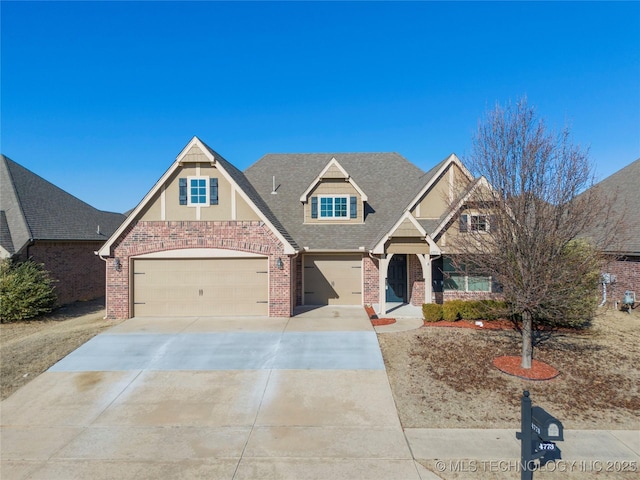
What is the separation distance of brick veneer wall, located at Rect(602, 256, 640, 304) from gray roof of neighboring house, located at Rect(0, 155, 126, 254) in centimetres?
2676

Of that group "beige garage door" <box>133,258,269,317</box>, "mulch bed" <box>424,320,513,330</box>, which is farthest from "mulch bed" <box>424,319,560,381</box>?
"beige garage door" <box>133,258,269,317</box>

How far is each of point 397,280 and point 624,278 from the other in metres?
10.7

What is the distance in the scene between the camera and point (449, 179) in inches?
602

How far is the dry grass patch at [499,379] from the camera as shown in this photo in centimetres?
633

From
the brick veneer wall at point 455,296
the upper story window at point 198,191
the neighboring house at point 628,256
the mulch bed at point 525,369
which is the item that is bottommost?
the mulch bed at point 525,369

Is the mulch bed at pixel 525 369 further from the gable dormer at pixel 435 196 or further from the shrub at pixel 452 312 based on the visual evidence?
the gable dormer at pixel 435 196

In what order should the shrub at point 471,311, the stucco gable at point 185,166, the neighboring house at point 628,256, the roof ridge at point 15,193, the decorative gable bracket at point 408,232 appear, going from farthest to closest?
the roof ridge at point 15,193 → the neighboring house at point 628,256 → the decorative gable bracket at point 408,232 → the stucco gable at point 185,166 → the shrub at point 471,311

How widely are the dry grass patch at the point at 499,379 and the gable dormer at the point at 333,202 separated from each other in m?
6.73

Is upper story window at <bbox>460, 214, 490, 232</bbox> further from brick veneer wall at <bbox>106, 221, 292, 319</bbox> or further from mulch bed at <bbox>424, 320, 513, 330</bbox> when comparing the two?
brick veneer wall at <bbox>106, 221, 292, 319</bbox>

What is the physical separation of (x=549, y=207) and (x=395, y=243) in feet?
20.4

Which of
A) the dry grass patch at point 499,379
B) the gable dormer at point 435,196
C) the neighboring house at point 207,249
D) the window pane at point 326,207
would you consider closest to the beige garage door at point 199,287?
the neighboring house at point 207,249

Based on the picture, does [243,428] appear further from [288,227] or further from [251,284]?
[288,227]

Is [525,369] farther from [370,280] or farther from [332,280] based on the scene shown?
[332,280]

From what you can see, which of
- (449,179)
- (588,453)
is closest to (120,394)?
(588,453)
